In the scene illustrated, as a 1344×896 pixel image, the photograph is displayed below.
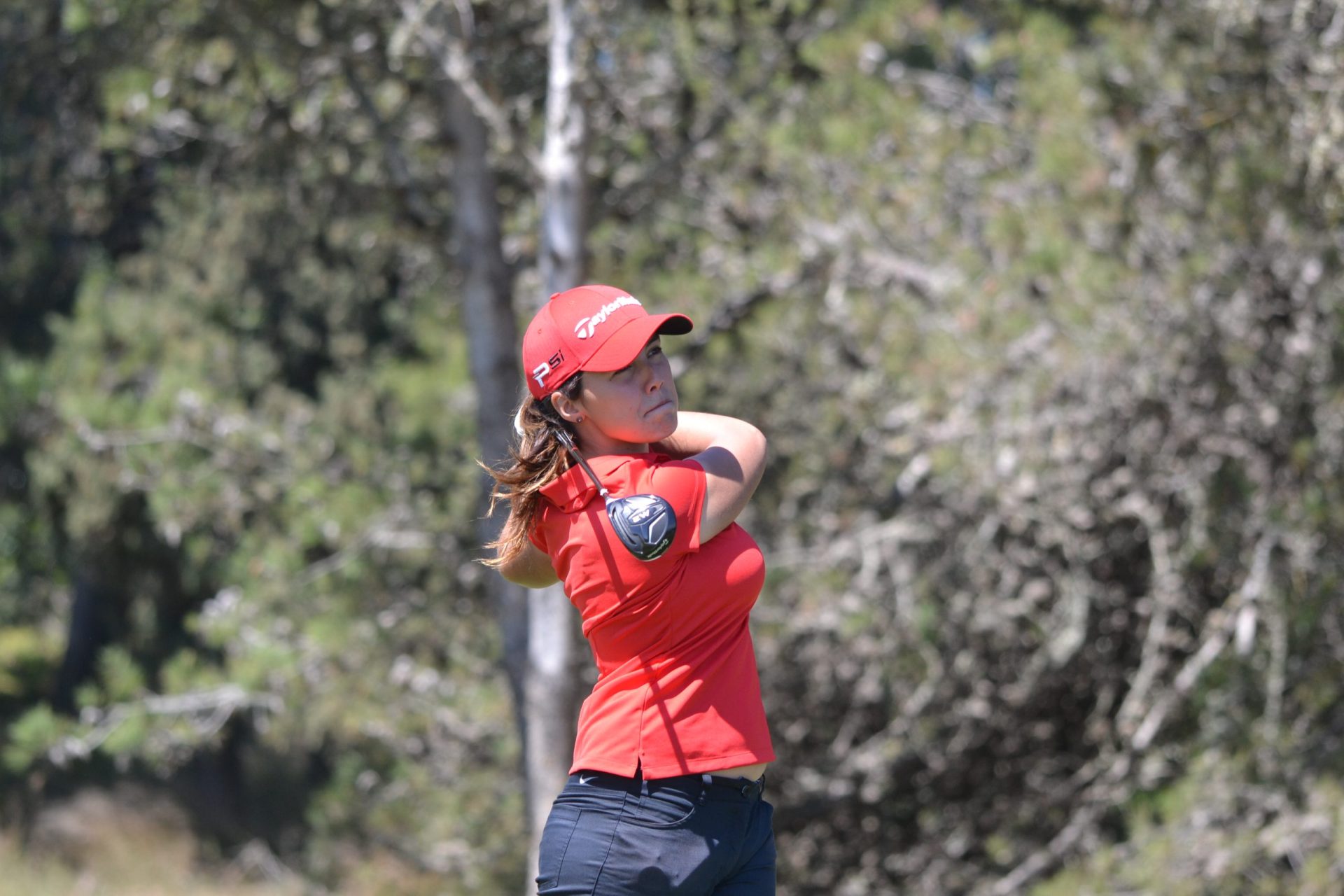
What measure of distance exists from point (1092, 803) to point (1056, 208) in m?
2.37

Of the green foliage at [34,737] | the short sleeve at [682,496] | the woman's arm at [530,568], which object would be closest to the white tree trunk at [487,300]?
the green foliage at [34,737]

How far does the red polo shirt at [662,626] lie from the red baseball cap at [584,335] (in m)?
0.15

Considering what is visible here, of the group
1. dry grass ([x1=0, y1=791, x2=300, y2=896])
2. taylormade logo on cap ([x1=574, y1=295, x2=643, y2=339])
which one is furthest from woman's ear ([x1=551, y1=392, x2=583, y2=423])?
dry grass ([x1=0, y1=791, x2=300, y2=896])

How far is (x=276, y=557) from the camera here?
691 centimetres

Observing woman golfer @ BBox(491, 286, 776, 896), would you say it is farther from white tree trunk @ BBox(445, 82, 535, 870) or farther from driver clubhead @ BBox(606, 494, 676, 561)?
white tree trunk @ BBox(445, 82, 535, 870)

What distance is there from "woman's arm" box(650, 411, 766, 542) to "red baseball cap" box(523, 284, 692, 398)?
20 cm

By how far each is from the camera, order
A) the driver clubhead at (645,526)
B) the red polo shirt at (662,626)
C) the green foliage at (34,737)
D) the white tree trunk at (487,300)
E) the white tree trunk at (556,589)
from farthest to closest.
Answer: the green foliage at (34,737), the white tree trunk at (487,300), the white tree trunk at (556,589), the red polo shirt at (662,626), the driver clubhead at (645,526)

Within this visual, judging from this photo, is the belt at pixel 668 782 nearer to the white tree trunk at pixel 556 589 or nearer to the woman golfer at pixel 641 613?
the woman golfer at pixel 641 613

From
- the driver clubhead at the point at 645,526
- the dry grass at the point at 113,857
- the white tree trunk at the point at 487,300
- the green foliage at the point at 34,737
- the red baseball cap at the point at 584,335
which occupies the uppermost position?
the red baseball cap at the point at 584,335

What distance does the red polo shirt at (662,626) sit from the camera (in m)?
2.12

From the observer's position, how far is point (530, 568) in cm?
242

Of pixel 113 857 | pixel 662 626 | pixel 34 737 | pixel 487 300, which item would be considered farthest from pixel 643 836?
pixel 113 857

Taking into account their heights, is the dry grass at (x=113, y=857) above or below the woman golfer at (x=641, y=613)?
below

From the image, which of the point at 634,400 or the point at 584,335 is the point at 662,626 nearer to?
the point at 634,400
